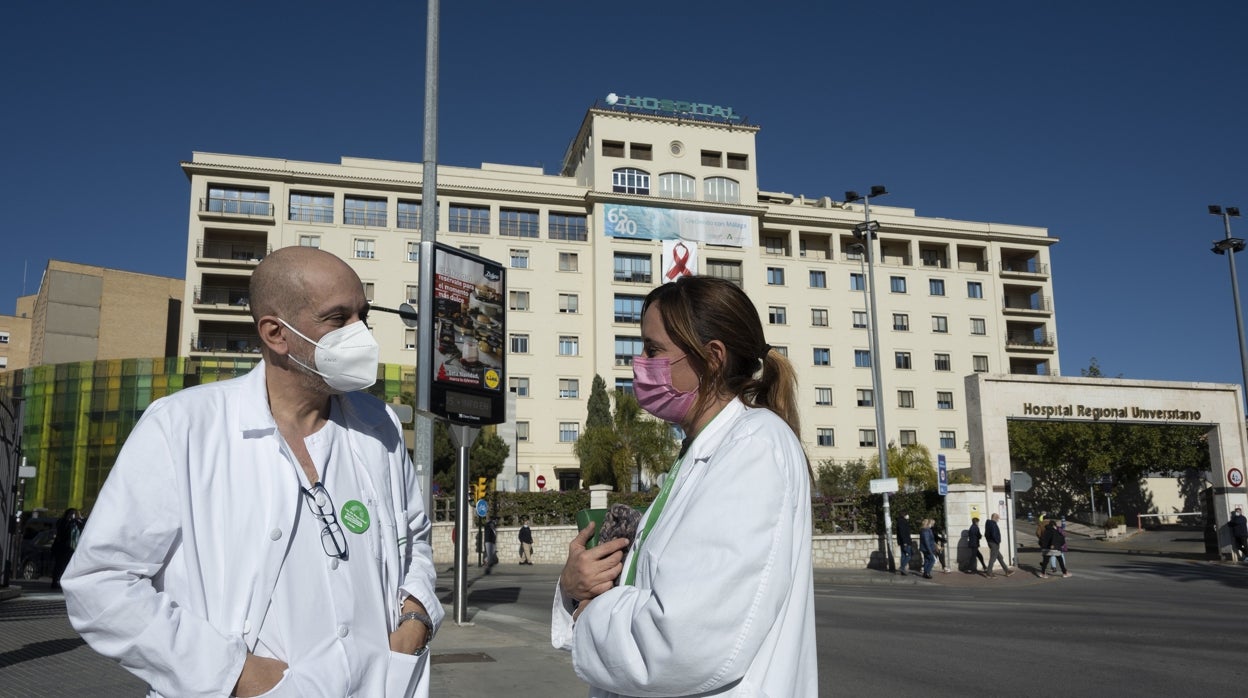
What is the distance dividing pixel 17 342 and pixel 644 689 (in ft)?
346

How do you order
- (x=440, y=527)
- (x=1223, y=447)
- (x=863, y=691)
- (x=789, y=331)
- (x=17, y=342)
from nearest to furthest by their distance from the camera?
(x=863, y=691) → (x=1223, y=447) → (x=440, y=527) → (x=789, y=331) → (x=17, y=342)

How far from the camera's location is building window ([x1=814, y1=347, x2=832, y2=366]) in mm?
68812

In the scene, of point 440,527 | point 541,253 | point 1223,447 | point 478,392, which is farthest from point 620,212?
point 478,392

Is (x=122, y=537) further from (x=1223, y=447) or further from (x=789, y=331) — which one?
(x=789, y=331)

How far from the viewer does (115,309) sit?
7875 centimetres

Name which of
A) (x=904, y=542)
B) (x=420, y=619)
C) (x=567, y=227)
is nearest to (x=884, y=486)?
(x=904, y=542)

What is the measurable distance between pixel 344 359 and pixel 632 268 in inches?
2515

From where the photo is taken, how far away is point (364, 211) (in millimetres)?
63625

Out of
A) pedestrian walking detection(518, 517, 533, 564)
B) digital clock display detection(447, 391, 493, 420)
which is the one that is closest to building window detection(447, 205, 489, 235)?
pedestrian walking detection(518, 517, 533, 564)

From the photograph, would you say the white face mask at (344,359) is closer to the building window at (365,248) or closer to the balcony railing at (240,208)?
the building window at (365,248)

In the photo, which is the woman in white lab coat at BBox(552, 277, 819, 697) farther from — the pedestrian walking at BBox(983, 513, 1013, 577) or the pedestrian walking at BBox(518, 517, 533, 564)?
the pedestrian walking at BBox(518, 517, 533, 564)

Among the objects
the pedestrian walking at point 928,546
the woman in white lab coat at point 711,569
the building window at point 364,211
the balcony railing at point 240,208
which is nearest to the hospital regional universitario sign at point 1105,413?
the pedestrian walking at point 928,546

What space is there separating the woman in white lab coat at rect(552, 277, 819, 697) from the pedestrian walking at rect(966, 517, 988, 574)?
25.9 metres

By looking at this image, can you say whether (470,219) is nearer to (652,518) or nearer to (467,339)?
(467,339)
